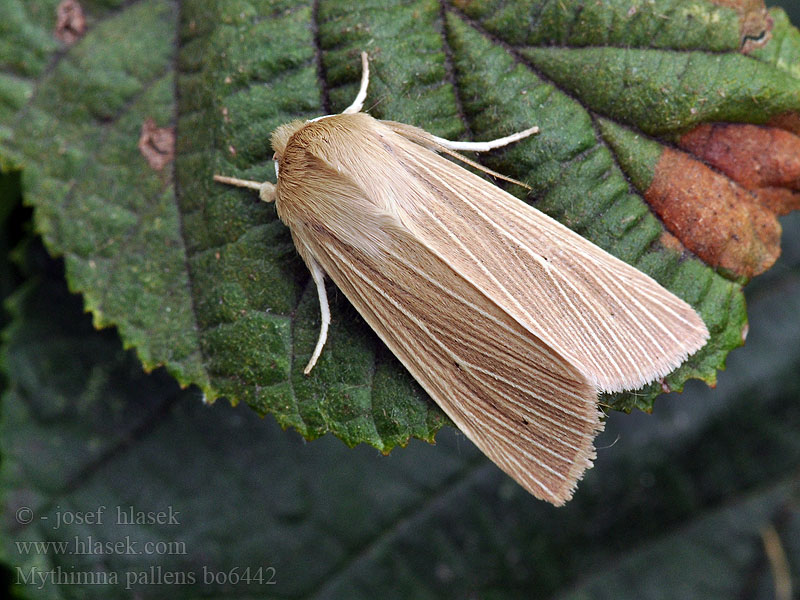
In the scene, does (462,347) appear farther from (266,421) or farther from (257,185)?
(266,421)

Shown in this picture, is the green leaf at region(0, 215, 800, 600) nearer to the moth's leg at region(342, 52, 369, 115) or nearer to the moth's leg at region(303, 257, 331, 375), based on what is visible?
the moth's leg at region(303, 257, 331, 375)

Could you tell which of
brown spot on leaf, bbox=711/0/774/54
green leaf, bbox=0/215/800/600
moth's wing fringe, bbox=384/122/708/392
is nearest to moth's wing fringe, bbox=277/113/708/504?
moth's wing fringe, bbox=384/122/708/392

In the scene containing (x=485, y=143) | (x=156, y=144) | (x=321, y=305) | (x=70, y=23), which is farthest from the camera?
(x=70, y=23)

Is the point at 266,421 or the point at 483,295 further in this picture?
the point at 266,421

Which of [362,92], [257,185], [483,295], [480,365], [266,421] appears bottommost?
[266,421]

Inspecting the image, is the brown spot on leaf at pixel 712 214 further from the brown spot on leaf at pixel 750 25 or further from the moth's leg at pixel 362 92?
the moth's leg at pixel 362 92

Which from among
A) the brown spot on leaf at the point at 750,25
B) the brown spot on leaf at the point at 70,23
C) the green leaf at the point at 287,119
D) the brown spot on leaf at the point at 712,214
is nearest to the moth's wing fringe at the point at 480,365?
the green leaf at the point at 287,119

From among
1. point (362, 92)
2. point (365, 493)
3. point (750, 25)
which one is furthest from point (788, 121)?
point (365, 493)
